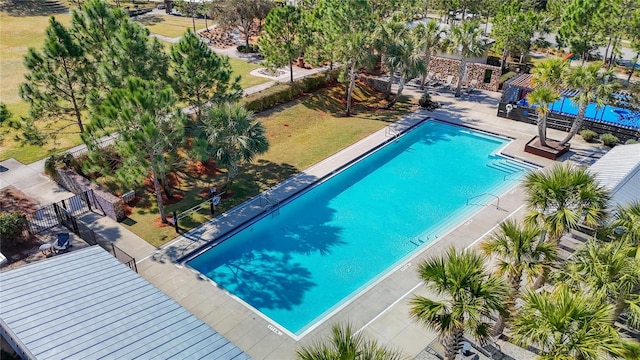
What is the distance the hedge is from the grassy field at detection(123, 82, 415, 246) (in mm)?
680

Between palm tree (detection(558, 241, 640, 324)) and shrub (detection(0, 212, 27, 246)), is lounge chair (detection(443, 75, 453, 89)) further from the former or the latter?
shrub (detection(0, 212, 27, 246))

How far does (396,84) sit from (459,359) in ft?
111

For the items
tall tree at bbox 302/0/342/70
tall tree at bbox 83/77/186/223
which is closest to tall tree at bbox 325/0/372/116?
tall tree at bbox 302/0/342/70

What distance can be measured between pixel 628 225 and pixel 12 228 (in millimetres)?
26329

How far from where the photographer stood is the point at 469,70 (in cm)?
4478

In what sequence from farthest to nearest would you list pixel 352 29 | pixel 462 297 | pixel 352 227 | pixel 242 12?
1. pixel 242 12
2. pixel 352 29
3. pixel 352 227
4. pixel 462 297

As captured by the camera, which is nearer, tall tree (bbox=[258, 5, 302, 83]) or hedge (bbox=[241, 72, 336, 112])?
hedge (bbox=[241, 72, 336, 112])

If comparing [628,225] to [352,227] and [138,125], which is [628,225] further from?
[138,125]

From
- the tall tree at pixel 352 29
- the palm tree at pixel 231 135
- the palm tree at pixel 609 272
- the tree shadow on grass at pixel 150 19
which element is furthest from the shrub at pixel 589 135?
the tree shadow on grass at pixel 150 19

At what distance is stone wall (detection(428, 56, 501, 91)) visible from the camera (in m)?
44.0

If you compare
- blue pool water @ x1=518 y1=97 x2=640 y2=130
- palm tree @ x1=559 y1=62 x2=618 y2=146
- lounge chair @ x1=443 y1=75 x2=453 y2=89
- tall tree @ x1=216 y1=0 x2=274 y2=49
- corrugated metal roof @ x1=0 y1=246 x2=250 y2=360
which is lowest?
blue pool water @ x1=518 y1=97 x2=640 y2=130

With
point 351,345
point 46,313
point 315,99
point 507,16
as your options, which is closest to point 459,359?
point 351,345

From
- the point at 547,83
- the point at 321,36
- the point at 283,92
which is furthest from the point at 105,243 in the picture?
the point at 547,83

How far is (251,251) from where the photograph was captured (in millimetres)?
24172
